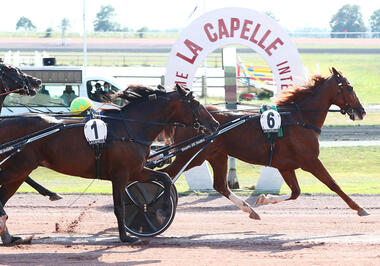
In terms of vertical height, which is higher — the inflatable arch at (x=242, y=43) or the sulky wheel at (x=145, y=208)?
the inflatable arch at (x=242, y=43)

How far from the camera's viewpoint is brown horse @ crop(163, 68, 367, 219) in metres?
9.66

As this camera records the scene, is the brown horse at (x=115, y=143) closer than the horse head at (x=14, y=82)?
Yes

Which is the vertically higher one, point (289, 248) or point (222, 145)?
point (222, 145)

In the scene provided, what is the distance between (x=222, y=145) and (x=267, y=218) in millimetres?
1258

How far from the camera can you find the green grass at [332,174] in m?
13.3

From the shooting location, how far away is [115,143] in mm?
8055

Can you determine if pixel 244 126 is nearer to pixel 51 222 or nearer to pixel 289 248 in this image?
pixel 289 248

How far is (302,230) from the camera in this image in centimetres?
918

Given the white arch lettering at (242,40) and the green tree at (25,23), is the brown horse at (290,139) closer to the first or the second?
the white arch lettering at (242,40)

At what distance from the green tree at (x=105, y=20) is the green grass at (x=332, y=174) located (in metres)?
63.8

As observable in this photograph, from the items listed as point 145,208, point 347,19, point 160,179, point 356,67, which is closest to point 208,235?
point 145,208

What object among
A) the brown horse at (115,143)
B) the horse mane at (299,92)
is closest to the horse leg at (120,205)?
the brown horse at (115,143)

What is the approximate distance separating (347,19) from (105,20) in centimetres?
2838

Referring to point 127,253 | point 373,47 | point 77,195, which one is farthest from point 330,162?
point 373,47
